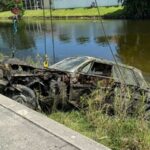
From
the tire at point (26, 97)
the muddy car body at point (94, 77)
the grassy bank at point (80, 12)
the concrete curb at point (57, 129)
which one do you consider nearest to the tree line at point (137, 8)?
the grassy bank at point (80, 12)

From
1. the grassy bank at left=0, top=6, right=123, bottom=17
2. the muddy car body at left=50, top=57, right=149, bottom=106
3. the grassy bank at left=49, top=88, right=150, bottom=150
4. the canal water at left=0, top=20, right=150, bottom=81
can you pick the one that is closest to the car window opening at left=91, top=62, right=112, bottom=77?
the muddy car body at left=50, top=57, right=149, bottom=106

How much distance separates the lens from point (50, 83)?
29.7 feet

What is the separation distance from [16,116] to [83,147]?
1.62 metres

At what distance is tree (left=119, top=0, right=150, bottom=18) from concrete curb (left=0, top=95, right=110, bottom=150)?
46088mm

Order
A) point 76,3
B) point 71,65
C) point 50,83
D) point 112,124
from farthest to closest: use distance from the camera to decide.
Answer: point 76,3 < point 71,65 < point 50,83 < point 112,124

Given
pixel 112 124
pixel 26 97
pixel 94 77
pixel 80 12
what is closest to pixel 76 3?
pixel 80 12

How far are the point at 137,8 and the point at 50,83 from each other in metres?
44.5

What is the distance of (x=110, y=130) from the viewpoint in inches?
276

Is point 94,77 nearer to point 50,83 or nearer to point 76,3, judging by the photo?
point 50,83

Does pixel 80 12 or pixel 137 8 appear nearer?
pixel 137 8

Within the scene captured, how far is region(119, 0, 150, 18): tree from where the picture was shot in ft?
167

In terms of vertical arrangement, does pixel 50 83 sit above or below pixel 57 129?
below

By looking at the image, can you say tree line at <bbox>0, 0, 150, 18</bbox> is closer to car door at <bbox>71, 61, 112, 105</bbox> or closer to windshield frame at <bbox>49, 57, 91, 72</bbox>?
windshield frame at <bbox>49, 57, 91, 72</bbox>

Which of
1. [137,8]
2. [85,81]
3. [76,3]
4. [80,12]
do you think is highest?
[85,81]
